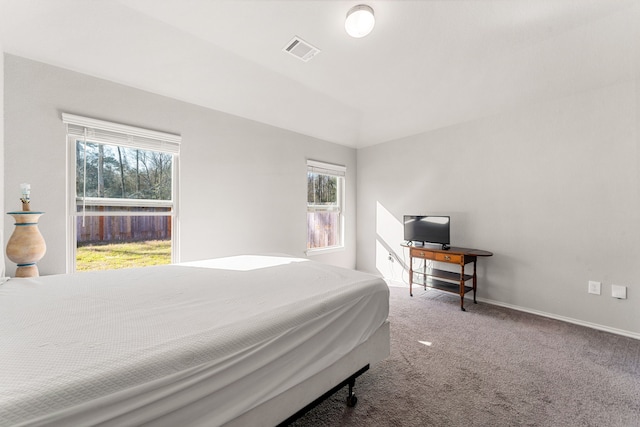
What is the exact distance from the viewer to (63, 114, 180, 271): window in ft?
7.72

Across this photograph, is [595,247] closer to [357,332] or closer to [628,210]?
[628,210]

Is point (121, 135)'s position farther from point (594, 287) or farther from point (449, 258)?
point (594, 287)

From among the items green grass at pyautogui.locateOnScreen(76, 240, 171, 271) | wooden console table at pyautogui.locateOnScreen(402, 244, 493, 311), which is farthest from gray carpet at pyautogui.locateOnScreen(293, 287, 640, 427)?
green grass at pyautogui.locateOnScreen(76, 240, 171, 271)

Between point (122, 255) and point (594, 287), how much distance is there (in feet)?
16.0

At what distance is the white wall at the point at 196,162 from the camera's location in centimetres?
209

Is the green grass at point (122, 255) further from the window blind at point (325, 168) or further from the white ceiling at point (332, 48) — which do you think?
the window blind at point (325, 168)

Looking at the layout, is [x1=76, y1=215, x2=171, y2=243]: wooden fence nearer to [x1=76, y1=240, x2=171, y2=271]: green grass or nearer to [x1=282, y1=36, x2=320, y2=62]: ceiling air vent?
[x1=76, y1=240, x2=171, y2=271]: green grass

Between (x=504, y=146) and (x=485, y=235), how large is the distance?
1.17m

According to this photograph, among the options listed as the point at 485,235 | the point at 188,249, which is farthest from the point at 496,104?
the point at 188,249

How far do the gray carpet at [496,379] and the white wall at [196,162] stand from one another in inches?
82.1

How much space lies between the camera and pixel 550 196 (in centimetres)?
301

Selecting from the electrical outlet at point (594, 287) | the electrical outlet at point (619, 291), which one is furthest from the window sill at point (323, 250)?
the electrical outlet at point (619, 291)

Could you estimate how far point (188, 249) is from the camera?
9.54 ft

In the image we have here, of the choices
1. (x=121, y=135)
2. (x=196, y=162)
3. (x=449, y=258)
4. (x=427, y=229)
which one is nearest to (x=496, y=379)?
(x=449, y=258)
